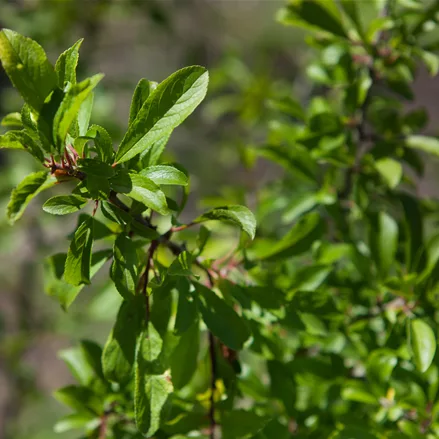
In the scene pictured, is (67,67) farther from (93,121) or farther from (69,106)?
(93,121)

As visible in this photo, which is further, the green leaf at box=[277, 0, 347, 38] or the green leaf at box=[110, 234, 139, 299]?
the green leaf at box=[277, 0, 347, 38]

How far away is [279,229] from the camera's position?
1.30 metres

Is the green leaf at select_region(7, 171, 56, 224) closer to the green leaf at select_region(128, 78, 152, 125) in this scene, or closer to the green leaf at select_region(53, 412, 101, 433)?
the green leaf at select_region(128, 78, 152, 125)

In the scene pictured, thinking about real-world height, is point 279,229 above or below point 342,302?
below

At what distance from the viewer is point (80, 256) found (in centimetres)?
59

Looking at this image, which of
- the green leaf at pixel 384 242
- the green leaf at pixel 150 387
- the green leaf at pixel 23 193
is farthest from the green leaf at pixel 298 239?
the green leaf at pixel 23 193

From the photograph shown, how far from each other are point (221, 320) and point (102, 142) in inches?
9.4

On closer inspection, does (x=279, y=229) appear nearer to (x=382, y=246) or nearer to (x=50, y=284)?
(x=382, y=246)

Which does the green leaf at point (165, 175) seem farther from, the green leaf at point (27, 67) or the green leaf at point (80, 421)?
the green leaf at point (80, 421)

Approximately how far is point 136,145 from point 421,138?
533mm

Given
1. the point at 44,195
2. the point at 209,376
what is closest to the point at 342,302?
the point at 209,376

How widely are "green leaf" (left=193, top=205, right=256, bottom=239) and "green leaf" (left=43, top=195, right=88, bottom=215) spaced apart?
143mm

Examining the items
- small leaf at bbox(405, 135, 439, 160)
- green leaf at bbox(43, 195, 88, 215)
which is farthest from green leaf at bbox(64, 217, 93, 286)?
small leaf at bbox(405, 135, 439, 160)

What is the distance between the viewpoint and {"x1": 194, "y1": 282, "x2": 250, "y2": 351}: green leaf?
64cm
